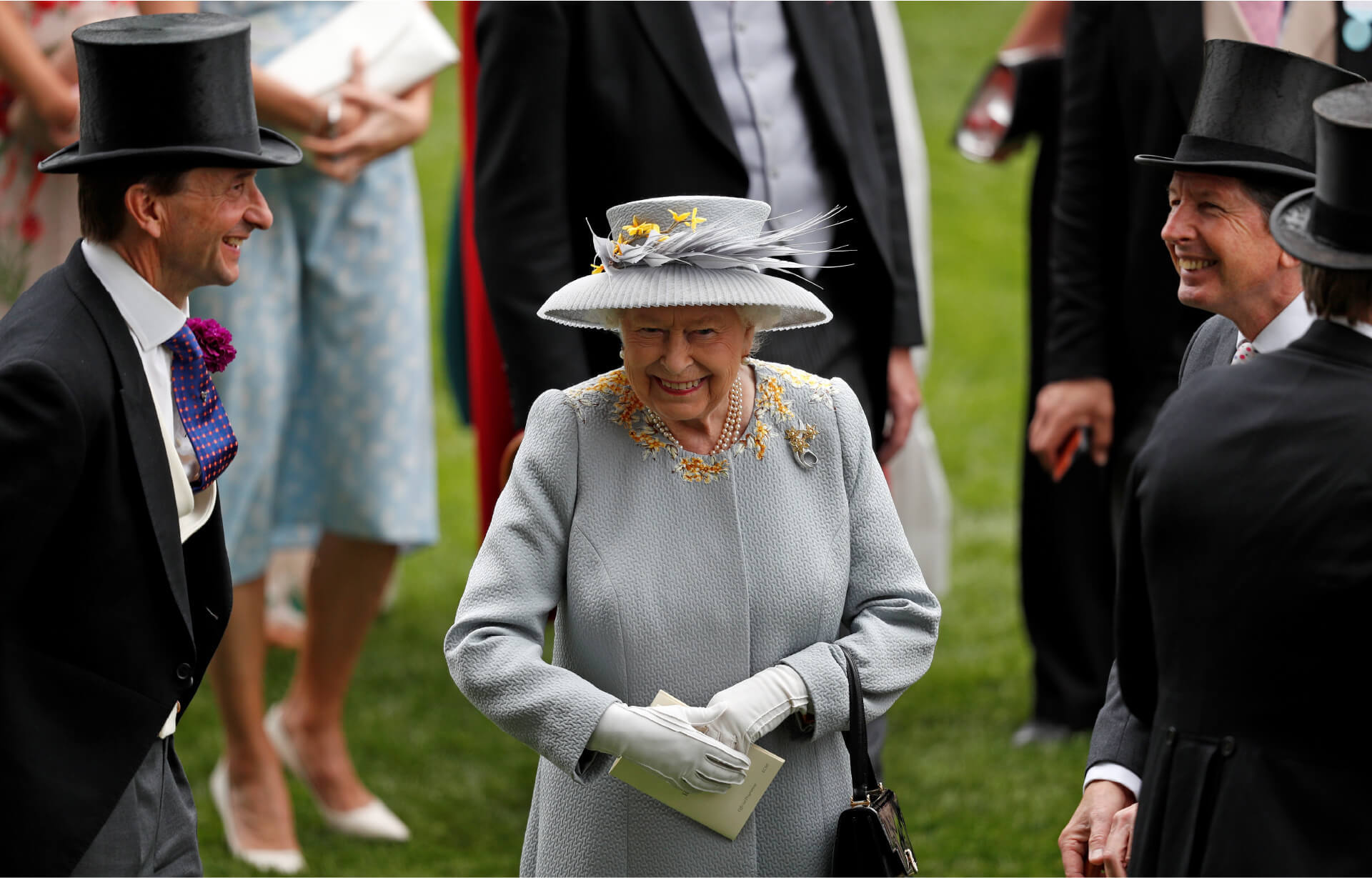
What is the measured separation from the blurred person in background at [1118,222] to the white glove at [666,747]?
203 cm

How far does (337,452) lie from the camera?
5.34 m

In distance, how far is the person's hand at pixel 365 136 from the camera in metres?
5.02

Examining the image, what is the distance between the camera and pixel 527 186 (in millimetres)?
4066

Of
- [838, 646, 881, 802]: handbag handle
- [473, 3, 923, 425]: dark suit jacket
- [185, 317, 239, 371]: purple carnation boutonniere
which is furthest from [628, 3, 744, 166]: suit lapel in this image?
[838, 646, 881, 802]: handbag handle

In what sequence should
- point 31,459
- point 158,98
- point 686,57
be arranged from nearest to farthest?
point 31,459 < point 158,98 < point 686,57

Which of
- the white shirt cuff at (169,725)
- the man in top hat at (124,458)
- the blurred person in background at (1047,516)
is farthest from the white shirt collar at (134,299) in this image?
the blurred person in background at (1047,516)

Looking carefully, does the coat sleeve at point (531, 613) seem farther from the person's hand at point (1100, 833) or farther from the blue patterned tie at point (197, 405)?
the person's hand at point (1100, 833)

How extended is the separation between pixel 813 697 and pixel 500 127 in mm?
1577

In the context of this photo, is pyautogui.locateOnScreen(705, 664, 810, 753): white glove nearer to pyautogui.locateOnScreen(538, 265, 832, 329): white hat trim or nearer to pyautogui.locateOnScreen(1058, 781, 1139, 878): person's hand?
pyautogui.locateOnScreen(1058, 781, 1139, 878): person's hand

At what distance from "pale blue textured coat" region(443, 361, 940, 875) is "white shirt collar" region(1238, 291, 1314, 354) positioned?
2.29 ft

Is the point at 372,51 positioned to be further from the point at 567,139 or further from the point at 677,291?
the point at 677,291

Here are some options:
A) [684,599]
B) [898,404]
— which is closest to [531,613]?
[684,599]

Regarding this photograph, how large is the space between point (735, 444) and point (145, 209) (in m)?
1.08

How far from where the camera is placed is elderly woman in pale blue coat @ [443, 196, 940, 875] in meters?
3.08
